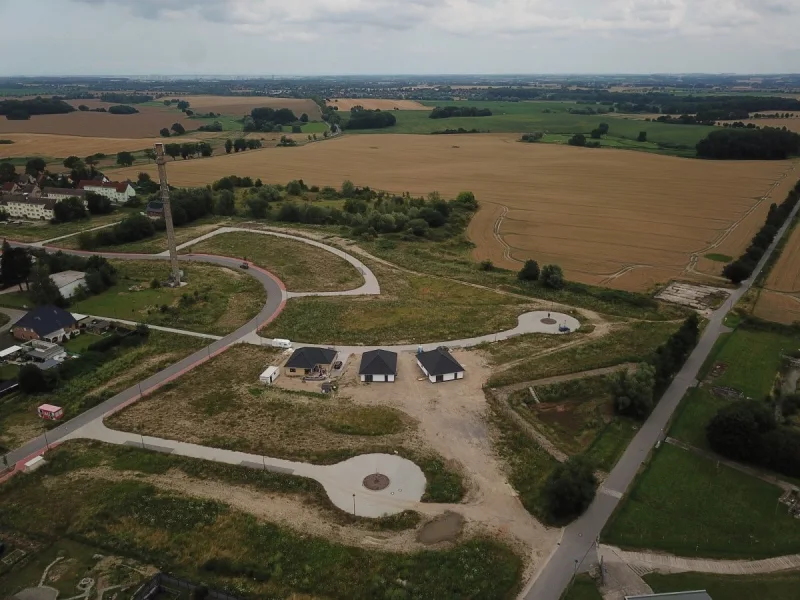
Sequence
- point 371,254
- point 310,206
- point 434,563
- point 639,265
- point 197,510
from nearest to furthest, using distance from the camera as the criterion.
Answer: point 434,563 < point 197,510 < point 639,265 < point 371,254 < point 310,206

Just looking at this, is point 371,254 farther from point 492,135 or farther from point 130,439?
point 492,135

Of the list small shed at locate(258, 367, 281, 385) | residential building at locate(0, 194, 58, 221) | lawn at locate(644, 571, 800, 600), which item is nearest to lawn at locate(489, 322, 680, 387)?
small shed at locate(258, 367, 281, 385)

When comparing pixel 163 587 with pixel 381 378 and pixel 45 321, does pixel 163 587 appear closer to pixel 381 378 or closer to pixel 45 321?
pixel 381 378

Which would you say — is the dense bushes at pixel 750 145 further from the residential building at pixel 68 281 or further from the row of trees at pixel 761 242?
the residential building at pixel 68 281

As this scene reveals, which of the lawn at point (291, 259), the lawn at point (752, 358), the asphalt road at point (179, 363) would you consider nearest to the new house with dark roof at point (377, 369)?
the asphalt road at point (179, 363)

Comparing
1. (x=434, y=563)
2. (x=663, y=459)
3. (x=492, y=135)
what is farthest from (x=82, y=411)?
(x=492, y=135)

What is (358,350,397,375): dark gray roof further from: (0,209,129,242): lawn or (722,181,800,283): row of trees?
(0,209,129,242): lawn
